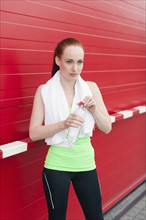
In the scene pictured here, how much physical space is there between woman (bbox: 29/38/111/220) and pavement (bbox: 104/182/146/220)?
1.69 metres

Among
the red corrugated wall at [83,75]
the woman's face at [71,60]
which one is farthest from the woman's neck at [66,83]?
the red corrugated wall at [83,75]

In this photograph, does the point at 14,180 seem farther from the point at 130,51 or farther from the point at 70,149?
the point at 130,51

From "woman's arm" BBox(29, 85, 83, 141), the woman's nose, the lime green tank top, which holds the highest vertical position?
the woman's nose

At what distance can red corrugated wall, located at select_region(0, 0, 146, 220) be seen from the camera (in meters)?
2.47

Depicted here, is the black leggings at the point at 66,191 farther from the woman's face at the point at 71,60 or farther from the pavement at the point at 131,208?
the pavement at the point at 131,208

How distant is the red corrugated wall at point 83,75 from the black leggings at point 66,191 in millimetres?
394

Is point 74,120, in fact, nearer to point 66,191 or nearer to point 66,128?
point 66,128

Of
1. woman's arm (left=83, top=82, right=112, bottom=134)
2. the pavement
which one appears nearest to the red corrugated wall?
the pavement

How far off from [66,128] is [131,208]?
2454 mm

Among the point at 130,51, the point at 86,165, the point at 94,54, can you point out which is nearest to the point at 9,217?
the point at 86,165

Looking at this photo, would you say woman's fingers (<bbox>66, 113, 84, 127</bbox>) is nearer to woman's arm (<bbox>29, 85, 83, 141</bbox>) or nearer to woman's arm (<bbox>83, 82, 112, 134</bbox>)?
woman's arm (<bbox>29, 85, 83, 141</bbox>)

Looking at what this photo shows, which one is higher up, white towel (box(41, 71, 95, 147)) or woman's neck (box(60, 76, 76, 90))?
woman's neck (box(60, 76, 76, 90))

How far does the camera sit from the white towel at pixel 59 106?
7.36 ft

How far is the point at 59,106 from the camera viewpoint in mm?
2244
